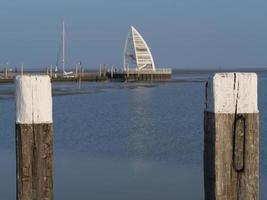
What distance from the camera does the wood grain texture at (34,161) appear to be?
199 inches

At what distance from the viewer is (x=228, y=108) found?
4652 millimetres

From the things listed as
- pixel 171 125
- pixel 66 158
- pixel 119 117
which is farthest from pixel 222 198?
pixel 119 117

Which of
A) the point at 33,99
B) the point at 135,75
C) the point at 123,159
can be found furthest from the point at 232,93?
the point at 135,75

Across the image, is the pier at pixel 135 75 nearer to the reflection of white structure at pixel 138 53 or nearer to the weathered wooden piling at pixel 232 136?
the reflection of white structure at pixel 138 53

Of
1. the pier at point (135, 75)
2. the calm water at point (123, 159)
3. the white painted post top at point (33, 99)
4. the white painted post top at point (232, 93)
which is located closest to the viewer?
the white painted post top at point (232, 93)

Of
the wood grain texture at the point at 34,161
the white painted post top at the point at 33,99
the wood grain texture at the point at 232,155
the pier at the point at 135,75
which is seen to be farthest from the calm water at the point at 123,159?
the pier at the point at 135,75

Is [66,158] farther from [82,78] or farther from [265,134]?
[82,78]

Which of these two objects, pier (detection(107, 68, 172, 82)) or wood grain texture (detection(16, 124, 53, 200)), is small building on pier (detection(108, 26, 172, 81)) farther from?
wood grain texture (detection(16, 124, 53, 200))

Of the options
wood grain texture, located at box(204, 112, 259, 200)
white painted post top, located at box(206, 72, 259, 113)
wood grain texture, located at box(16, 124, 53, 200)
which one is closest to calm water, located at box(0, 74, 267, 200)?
wood grain texture, located at box(16, 124, 53, 200)

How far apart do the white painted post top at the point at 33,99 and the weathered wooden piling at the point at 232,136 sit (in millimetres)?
1186

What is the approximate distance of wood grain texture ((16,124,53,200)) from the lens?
5.05 meters

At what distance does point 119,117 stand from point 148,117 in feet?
5.67

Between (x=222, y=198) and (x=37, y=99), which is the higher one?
(x=37, y=99)

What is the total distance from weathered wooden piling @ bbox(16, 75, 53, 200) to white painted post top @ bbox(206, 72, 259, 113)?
48.4 inches
